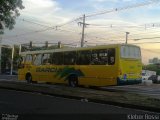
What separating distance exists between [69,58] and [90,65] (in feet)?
9.95

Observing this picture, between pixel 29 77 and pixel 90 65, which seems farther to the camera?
pixel 29 77

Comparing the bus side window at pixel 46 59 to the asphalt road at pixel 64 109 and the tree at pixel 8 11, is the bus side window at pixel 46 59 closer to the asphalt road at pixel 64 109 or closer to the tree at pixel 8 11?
the tree at pixel 8 11

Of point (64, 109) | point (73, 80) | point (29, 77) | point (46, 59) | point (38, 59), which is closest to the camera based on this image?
point (64, 109)

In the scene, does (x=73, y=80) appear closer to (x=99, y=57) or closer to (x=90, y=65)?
(x=90, y=65)

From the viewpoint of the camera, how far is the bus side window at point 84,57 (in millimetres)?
29594

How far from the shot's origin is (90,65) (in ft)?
96.0

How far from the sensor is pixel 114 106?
17531mm

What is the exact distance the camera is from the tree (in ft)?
77.0

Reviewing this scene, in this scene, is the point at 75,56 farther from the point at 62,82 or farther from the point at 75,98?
the point at 75,98

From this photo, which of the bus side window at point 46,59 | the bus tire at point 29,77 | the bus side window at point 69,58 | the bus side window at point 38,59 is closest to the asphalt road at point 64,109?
the bus side window at point 69,58

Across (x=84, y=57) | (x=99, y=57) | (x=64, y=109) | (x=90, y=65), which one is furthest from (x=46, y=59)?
(x=64, y=109)

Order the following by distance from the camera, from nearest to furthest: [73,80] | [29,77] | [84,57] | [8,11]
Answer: [8,11] → [84,57] → [73,80] → [29,77]

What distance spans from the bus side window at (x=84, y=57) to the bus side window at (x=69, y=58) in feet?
1.83

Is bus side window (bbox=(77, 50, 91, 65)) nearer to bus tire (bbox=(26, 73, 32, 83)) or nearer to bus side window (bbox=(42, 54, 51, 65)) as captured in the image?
bus side window (bbox=(42, 54, 51, 65))
